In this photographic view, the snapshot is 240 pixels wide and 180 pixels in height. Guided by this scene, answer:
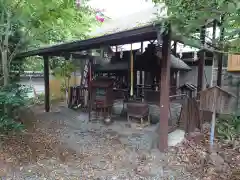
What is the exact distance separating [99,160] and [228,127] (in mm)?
3824

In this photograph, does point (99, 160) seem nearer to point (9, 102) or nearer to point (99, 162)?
point (99, 162)

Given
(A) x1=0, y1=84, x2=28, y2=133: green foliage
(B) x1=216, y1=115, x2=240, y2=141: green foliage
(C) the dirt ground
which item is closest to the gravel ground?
(C) the dirt ground

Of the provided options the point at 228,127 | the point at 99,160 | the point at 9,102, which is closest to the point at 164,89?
the point at 99,160

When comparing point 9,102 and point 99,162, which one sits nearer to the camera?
point 99,162

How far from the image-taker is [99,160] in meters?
4.18

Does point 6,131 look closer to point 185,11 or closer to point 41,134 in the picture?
point 41,134

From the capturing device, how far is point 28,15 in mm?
4555

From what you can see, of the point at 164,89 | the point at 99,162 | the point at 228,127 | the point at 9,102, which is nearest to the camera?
the point at 99,162

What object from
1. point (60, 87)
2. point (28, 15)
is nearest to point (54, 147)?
point (28, 15)

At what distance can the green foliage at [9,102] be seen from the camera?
4574 millimetres

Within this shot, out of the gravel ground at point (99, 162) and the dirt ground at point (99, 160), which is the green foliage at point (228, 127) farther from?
the gravel ground at point (99, 162)

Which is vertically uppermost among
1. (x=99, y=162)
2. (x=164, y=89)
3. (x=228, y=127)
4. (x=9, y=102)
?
(x=164, y=89)

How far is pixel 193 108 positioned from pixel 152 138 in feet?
4.35

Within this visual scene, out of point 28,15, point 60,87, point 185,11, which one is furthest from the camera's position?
point 60,87
